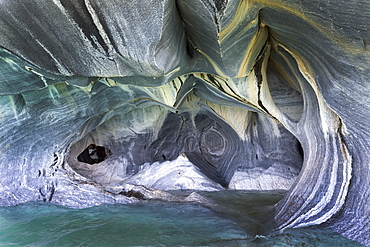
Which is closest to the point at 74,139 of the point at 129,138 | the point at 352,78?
the point at 129,138

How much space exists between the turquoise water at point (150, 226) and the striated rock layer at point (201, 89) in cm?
35

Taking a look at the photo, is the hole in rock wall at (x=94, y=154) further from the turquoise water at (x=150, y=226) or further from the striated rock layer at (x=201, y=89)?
the turquoise water at (x=150, y=226)

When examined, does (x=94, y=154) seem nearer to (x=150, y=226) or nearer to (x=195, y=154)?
(x=195, y=154)

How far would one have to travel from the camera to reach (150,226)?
10.4 ft

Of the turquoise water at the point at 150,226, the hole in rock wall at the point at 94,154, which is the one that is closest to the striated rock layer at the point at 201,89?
the turquoise water at the point at 150,226

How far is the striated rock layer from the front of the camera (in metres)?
2.82

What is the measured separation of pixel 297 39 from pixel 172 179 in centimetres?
389

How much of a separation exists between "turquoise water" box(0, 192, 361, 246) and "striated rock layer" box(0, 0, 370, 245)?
0.35 m

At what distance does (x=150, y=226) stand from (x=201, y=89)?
3157 millimetres

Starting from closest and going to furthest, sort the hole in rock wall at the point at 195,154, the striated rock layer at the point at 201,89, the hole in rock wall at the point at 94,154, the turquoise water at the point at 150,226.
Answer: the turquoise water at the point at 150,226 < the striated rock layer at the point at 201,89 < the hole in rock wall at the point at 195,154 < the hole in rock wall at the point at 94,154

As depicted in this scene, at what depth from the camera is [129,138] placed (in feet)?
22.9

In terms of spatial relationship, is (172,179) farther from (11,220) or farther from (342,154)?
(342,154)

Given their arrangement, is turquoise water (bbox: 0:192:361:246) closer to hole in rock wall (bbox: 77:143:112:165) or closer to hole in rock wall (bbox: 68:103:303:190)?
hole in rock wall (bbox: 68:103:303:190)

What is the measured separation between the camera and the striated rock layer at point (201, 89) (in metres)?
2.82
